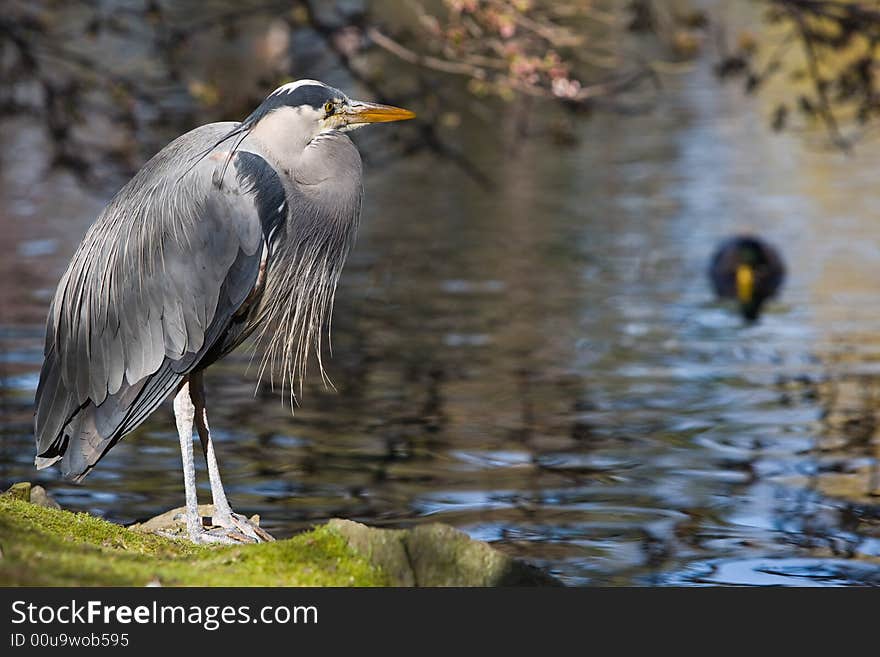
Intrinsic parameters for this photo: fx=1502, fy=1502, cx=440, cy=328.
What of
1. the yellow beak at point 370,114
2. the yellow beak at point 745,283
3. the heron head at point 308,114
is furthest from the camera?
the yellow beak at point 745,283

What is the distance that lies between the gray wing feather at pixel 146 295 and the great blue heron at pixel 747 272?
9721 millimetres

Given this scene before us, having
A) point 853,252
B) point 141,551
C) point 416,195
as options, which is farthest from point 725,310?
point 141,551

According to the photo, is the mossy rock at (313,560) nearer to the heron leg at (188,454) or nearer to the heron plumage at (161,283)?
the heron leg at (188,454)

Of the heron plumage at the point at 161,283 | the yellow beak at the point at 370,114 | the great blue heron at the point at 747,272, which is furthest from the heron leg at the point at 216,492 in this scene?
the great blue heron at the point at 747,272

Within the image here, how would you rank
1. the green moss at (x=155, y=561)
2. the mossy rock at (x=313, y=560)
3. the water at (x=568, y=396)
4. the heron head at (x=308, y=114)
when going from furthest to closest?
the water at (x=568, y=396) < the heron head at (x=308, y=114) < the mossy rock at (x=313, y=560) < the green moss at (x=155, y=561)

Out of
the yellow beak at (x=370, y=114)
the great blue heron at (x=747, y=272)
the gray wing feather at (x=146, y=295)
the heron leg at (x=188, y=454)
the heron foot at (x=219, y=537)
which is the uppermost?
the yellow beak at (x=370, y=114)

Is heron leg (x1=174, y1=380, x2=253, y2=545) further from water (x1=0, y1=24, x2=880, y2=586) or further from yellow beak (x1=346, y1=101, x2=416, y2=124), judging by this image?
water (x1=0, y1=24, x2=880, y2=586)

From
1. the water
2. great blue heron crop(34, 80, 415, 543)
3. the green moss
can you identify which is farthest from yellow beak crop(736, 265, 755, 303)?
the green moss

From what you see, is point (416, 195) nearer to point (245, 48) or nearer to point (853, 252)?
point (853, 252)

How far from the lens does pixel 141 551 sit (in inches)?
241

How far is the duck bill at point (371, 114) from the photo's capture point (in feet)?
22.2

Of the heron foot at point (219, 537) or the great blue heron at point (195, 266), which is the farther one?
the great blue heron at point (195, 266)

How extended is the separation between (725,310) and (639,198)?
280 inches

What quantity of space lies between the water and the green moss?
2372 millimetres
